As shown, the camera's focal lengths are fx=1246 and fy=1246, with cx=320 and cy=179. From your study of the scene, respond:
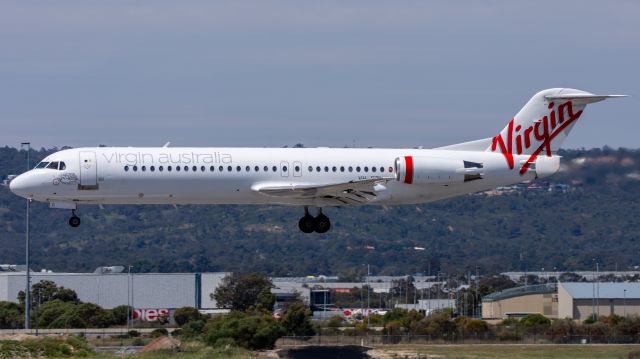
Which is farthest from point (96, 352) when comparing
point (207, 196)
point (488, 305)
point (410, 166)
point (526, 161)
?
point (488, 305)

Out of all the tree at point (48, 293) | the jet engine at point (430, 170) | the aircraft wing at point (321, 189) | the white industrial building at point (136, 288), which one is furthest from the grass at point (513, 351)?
the white industrial building at point (136, 288)

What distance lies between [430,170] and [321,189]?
4.86 meters

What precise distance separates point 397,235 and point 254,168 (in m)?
136

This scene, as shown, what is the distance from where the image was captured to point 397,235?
611ft

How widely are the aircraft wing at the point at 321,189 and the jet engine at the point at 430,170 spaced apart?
690 millimetres

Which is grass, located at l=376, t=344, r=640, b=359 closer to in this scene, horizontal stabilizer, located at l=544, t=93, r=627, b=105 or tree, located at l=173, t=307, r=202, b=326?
horizontal stabilizer, located at l=544, t=93, r=627, b=105

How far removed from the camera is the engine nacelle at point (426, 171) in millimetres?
52406

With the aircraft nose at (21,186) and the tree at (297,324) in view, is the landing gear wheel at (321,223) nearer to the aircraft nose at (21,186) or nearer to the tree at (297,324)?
the aircraft nose at (21,186)

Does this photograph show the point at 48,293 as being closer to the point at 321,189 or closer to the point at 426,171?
the point at 321,189

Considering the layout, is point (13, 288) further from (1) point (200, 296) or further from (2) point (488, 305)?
(2) point (488, 305)

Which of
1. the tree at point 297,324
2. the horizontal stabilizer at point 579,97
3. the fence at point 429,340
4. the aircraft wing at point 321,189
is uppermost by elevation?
the horizontal stabilizer at point 579,97

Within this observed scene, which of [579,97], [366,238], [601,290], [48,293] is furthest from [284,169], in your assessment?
[366,238]

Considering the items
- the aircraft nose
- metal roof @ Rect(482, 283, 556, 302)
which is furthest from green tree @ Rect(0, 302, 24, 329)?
the aircraft nose

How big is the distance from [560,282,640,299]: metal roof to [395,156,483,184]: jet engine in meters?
40.5
